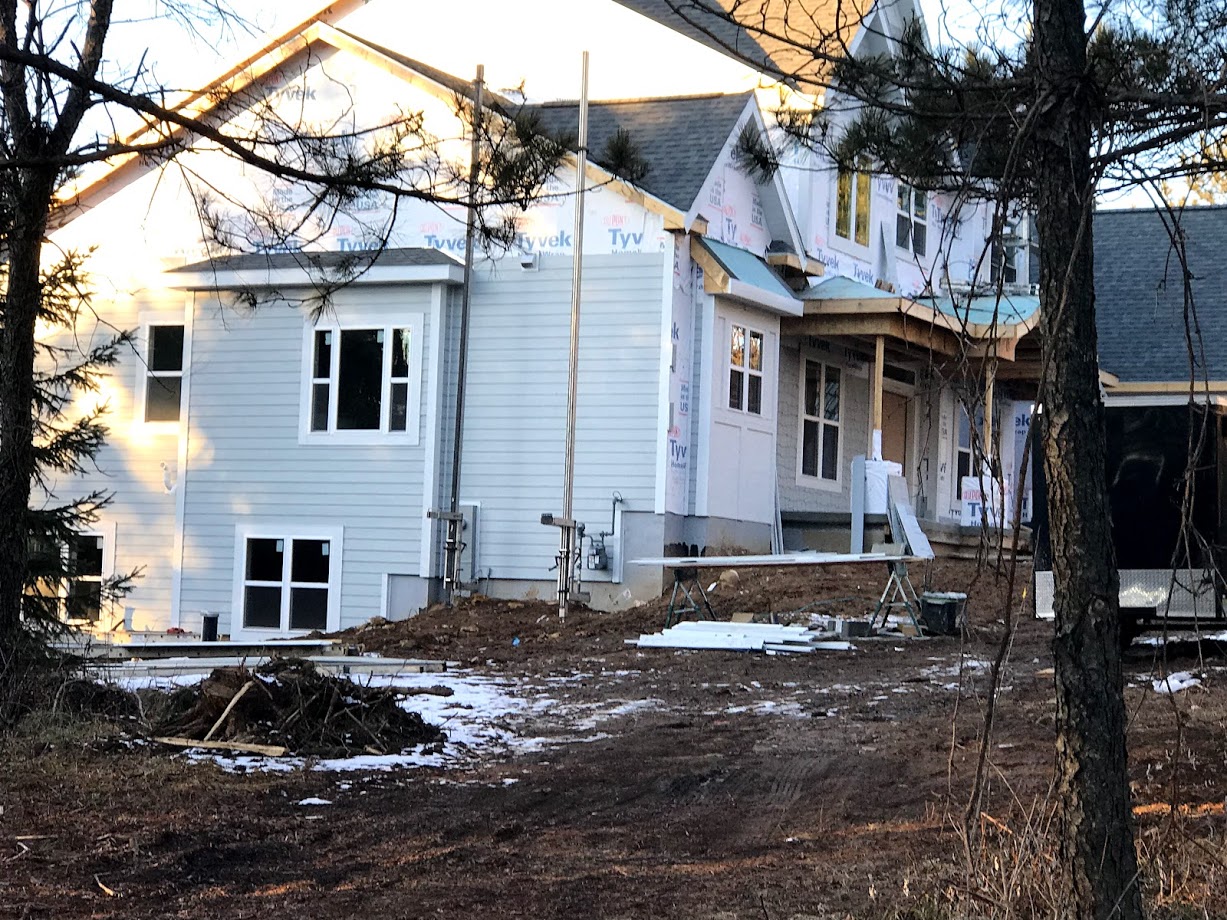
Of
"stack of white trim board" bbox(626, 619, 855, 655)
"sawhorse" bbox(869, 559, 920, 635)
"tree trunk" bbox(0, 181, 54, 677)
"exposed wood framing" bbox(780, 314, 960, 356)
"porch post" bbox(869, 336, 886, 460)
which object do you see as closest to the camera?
"tree trunk" bbox(0, 181, 54, 677)

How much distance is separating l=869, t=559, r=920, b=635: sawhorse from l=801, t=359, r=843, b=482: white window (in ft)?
18.3

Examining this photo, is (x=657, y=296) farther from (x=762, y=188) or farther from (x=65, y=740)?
(x=65, y=740)

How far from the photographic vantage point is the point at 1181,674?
11.9 metres

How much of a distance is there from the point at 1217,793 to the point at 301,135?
572cm

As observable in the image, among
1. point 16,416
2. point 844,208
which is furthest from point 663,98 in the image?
point 16,416

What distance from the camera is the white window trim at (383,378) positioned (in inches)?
781

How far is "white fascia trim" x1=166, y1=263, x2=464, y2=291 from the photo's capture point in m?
19.5

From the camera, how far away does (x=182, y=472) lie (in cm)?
2086

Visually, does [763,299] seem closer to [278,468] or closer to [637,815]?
[278,468]

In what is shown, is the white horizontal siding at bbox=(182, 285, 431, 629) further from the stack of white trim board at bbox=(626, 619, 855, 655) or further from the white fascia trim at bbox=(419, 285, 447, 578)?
the stack of white trim board at bbox=(626, 619, 855, 655)

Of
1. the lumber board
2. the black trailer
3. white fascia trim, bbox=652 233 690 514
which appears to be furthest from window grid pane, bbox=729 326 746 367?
the lumber board

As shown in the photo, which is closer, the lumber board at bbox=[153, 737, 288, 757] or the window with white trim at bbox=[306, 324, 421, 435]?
the lumber board at bbox=[153, 737, 288, 757]

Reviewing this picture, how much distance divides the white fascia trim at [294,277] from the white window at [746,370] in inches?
142

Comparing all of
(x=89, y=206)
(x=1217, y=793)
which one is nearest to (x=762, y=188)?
(x=89, y=206)
